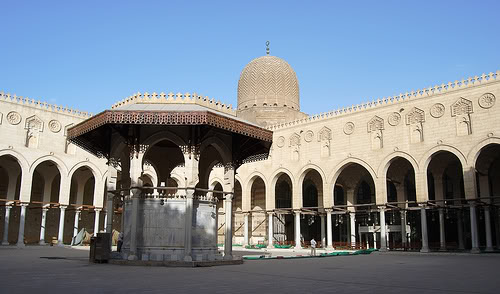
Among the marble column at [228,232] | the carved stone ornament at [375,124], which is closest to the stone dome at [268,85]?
the carved stone ornament at [375,124]

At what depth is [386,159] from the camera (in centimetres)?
2531

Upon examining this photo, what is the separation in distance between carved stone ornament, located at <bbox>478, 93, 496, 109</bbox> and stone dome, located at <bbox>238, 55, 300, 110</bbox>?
1692 centimetres

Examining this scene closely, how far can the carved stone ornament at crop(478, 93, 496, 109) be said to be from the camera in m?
21.9

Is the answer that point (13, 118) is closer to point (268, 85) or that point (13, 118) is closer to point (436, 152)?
point (268, 85)

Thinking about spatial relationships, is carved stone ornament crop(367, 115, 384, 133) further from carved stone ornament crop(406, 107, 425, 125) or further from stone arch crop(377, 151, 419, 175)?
stone arch crop(377, 151, 419, 175)

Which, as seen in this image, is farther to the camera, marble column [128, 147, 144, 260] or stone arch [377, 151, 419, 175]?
stone arch [377, 151, 419, 175]

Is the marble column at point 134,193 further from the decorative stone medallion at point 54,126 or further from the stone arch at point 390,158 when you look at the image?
Result: the decorative stone medallion at point 54,126

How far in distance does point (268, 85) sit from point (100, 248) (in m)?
26.3

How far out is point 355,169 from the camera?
98.2 ft

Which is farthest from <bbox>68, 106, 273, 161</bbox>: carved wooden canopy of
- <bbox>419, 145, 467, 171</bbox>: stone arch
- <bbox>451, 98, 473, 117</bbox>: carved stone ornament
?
<bbox>451, 98, 473, 117</bbox>: carved stone ornament

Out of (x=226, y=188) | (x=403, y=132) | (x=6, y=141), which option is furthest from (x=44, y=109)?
(x=403, y=132)

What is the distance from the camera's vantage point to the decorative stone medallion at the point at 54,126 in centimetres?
2862

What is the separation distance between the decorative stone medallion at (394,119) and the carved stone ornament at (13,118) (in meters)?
21.6

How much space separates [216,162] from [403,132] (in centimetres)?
1317
